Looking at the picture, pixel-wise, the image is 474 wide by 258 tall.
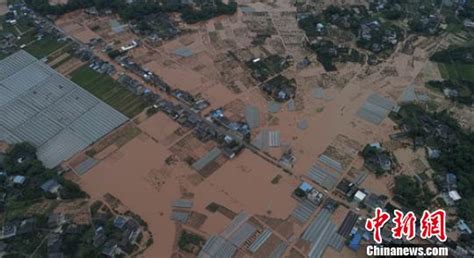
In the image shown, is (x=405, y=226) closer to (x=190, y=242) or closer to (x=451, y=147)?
(x=451, y=147)

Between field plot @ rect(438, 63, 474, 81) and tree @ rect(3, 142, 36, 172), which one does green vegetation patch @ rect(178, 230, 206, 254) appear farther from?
field plot @ rect(438, 63, 474, 81)

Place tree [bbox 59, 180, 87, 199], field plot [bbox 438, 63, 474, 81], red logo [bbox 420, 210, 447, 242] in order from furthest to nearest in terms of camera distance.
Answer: field plot [bbox 438, 63, 474, 81]
tree [bbox 59, 180, 87, 199]
red logo [bbox 420, 210, 447, 242]

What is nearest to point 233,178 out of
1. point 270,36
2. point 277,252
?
point 277,252

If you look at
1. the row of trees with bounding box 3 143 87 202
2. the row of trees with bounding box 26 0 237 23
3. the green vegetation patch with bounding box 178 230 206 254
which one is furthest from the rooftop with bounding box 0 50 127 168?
the green vegetation patch with bounding box 178 230 206 254

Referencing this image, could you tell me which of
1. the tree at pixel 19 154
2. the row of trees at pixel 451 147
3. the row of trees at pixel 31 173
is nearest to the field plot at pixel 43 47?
the tree at pixel 19 154

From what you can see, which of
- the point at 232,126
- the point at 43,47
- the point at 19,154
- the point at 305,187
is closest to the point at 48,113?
the point at 19,154

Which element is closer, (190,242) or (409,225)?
(190,242)

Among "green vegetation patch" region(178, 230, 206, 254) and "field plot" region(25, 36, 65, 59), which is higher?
"field plot" region(25, 36, 65, 59)

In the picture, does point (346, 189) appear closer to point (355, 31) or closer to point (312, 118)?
point (312, 118)

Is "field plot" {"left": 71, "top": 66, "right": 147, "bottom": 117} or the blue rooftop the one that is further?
"field plot" {"left": 71, "top": 66, "right": 147, "bottom": 117}
